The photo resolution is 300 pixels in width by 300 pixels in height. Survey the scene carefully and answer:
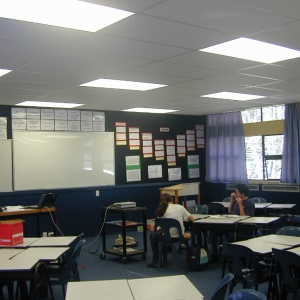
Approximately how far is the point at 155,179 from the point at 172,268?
415 cm

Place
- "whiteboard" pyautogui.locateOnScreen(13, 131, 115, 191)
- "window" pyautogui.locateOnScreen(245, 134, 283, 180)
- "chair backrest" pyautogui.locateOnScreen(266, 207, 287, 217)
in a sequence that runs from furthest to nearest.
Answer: "window" pyautogui.locateOnScreen(245, 134, 283, 180)
"whiteboard" pyautogui.locateOnScreen(13, 131, 115, 191)
"chair backrest" pyautogui.locateOnScreen(266, 207, 287, 217)

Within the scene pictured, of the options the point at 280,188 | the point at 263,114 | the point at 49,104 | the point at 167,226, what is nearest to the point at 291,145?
the point at 280,188

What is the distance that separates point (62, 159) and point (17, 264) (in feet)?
17.5

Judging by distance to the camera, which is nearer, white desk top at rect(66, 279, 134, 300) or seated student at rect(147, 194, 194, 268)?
white desk top at rect(66, 279, 134, 300)

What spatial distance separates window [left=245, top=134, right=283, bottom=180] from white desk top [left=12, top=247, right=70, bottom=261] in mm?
6759

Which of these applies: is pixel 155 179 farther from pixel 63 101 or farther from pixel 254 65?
pixel 254 65

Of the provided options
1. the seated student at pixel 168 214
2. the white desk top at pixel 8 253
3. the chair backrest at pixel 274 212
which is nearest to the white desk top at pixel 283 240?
the seated student at pixel 168 214

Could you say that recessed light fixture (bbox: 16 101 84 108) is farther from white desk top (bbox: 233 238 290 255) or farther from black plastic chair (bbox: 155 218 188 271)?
white desk top (bbox: 233 238 290 255)

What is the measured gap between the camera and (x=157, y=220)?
20.9ft

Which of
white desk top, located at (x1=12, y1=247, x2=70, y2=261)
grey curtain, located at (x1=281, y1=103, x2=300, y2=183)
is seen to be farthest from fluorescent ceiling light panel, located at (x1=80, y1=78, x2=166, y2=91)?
grey curtain, located at (x1=281, y1=103, x2=300, y2=183)

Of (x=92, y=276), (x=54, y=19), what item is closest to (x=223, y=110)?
(x=92, y=276)

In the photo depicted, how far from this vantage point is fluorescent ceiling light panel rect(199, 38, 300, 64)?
463 centimetres

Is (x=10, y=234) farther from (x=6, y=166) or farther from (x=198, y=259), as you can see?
(x=6, y=166)

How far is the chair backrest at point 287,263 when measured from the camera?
394 cm
